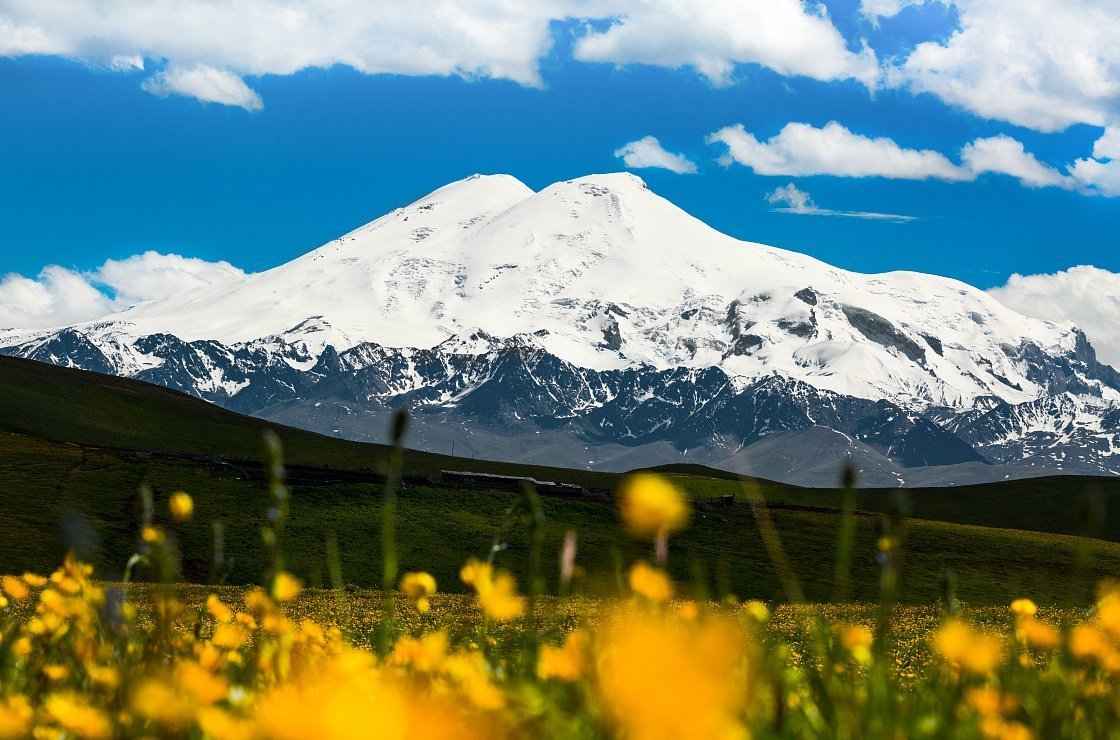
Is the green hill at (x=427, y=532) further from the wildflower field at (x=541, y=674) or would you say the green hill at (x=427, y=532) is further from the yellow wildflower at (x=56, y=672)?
the yellow wildflower at (x=56, y=672)

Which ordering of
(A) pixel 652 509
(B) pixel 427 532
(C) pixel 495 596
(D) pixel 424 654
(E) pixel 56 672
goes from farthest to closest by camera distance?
(B) pixel 427 532 → (E) pixel 56 672 → (D) pixel 424 654 → (C) pixel 495 596 → (A) pixel 652 509

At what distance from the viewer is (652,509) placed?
2584 millimetres

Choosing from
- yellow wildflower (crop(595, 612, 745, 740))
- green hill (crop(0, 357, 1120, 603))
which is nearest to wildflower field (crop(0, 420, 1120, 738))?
yellow wildflower (crop(595, 612, 745, 740))

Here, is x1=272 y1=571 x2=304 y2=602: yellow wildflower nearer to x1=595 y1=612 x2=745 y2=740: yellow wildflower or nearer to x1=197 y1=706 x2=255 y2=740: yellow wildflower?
x1=197 y1=706 x2=255 y2=740: yellow wildflower

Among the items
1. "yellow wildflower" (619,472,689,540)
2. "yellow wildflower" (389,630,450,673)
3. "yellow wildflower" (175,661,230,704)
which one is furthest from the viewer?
"yellow wildflower" (389,630,450,673)

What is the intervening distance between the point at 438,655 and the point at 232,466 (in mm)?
99174

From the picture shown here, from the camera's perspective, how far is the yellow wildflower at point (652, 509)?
2580mm

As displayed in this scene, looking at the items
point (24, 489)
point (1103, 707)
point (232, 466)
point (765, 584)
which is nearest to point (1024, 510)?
point (765, 584)

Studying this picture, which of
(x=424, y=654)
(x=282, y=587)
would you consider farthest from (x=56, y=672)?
(x=424, y=654)

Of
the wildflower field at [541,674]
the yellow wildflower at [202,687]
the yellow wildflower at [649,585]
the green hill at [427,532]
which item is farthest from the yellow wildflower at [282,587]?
the green hill at [427,532]

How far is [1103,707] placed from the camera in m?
4.48

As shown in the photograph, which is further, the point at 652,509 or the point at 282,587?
the point at 282,587

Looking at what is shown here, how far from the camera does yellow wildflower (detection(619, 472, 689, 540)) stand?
258cm

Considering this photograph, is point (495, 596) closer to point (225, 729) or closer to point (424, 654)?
point (424, 654)
